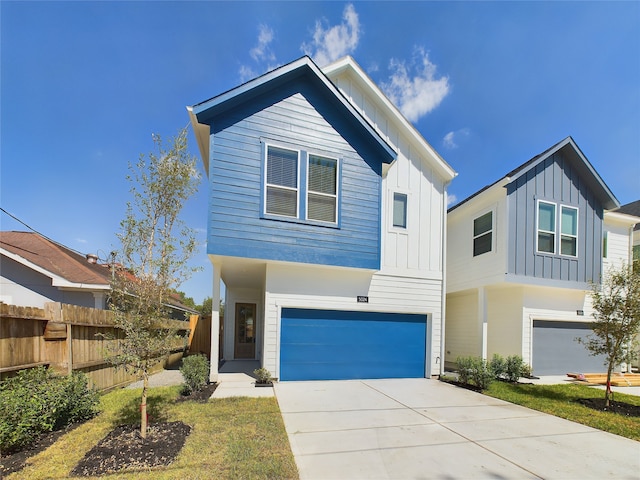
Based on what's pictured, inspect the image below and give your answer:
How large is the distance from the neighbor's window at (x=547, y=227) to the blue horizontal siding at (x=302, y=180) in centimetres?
613

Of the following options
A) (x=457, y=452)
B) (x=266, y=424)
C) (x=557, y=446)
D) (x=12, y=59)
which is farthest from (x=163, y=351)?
(x=12, y=59)

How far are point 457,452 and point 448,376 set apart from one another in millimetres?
6307

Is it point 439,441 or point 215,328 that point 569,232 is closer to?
point 439,441

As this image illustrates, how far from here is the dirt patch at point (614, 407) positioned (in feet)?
22.1

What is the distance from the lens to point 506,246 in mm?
10453

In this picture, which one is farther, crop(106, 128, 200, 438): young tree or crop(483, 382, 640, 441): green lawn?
crop(483, 382, 640, 441): green lawn

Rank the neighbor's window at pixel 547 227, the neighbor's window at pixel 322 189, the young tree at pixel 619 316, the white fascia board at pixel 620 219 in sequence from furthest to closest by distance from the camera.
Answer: the white fascia board at pixel 620 219 → the neighbor's window at pixel 547 227 → the neighbor's window at pixel 322 189 → the young tree at pixel 619 316

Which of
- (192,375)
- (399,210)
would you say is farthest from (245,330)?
(399,210)

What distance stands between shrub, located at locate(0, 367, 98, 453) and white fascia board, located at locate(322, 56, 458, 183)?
982 centimetres

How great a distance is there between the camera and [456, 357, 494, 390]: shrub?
8539 mm

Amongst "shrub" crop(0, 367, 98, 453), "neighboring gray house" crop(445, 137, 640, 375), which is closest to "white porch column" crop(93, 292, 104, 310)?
"shrub" crop(0, 367, 98, 453)

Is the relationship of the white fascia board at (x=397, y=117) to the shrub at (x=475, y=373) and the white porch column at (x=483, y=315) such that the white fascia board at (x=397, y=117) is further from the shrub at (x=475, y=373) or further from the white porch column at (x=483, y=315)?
the shrub at (x=475, y=373)

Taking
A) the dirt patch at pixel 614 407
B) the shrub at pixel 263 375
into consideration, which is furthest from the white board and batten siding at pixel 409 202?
the dirt patch at pixel 614 407

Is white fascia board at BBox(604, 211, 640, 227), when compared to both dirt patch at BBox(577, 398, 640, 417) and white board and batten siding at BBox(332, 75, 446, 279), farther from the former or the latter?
dirt patch at BBox(577, 398, 640, 417)
